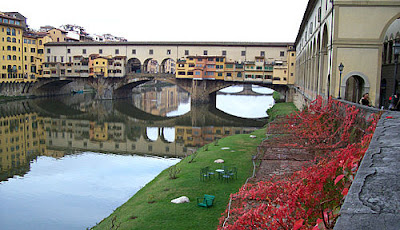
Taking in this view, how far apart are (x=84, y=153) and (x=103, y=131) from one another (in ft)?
27.7

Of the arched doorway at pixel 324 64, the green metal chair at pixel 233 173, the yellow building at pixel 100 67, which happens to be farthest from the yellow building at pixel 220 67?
the green metal chair at pixel 233 173

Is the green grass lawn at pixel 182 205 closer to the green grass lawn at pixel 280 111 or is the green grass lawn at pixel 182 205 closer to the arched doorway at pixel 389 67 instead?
the arched doorway at pixel 389 67

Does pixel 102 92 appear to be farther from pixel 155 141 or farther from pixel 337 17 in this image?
pixel 337 17

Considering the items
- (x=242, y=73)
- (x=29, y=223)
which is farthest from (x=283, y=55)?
(x=29, y=223)

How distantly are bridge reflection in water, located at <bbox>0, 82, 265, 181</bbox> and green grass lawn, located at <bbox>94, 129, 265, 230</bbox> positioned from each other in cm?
883

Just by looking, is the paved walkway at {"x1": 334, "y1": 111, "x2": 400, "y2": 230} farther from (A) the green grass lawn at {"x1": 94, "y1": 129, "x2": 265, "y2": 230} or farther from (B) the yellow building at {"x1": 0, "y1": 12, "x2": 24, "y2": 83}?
(B) the yellow building at {"x1": 0, "y1": 12, "x2": 24, "y2": 83}

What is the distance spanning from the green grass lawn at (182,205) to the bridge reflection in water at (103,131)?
8835 mm

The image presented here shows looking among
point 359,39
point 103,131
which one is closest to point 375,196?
point 359,39

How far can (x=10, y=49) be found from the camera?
191 feet

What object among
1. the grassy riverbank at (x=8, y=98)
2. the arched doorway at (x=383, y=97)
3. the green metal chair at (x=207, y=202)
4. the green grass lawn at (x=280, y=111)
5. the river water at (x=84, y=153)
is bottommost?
the river water at (x=84, y=153)

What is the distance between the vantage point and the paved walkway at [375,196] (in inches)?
95.0

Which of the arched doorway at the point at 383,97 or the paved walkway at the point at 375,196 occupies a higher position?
the arched doorway at the point at 383,97

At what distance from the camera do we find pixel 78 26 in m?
113

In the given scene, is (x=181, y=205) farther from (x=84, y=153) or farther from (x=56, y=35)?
(x=56, y=35)
